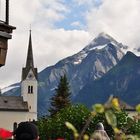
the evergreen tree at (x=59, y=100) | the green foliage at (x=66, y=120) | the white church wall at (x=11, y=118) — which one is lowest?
the green foliage at (x=66, y=120)

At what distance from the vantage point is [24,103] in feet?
461

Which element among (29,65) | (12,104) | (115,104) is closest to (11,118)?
(12,104)

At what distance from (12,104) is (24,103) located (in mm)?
5212

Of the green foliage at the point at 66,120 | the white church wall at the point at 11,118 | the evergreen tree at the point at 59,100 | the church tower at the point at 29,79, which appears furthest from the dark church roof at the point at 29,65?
the green foliage at the point at 66,120

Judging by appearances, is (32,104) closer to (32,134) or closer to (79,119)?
(79,119)

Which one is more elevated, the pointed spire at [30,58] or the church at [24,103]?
the pointed spire at [30,58]

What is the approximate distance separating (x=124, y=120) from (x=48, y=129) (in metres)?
8.43

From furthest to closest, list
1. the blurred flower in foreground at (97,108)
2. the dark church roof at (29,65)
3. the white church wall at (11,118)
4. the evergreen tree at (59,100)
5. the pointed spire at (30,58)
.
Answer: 1. the pointed spire at (30,58)
2. the dark church roof at (29,65)
3. the white church wall at (11,118)
4. the evergreen tree at (59,100)
5. the blurred flower in foreground at (97,108)

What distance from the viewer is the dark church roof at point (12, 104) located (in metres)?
135

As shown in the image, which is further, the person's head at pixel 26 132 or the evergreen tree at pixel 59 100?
the evergreen tree at pixel 59 100

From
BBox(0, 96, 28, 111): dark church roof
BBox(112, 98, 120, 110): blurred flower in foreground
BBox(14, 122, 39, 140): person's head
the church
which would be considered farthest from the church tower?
BBox(112, 98, 120, 110): blurred flower in foreground

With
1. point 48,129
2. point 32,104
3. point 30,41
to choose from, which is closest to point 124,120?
point 48,129

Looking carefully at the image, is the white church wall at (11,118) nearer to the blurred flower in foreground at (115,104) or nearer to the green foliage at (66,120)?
the green foliage at (66,120)

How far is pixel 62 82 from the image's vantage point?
99062 mm
